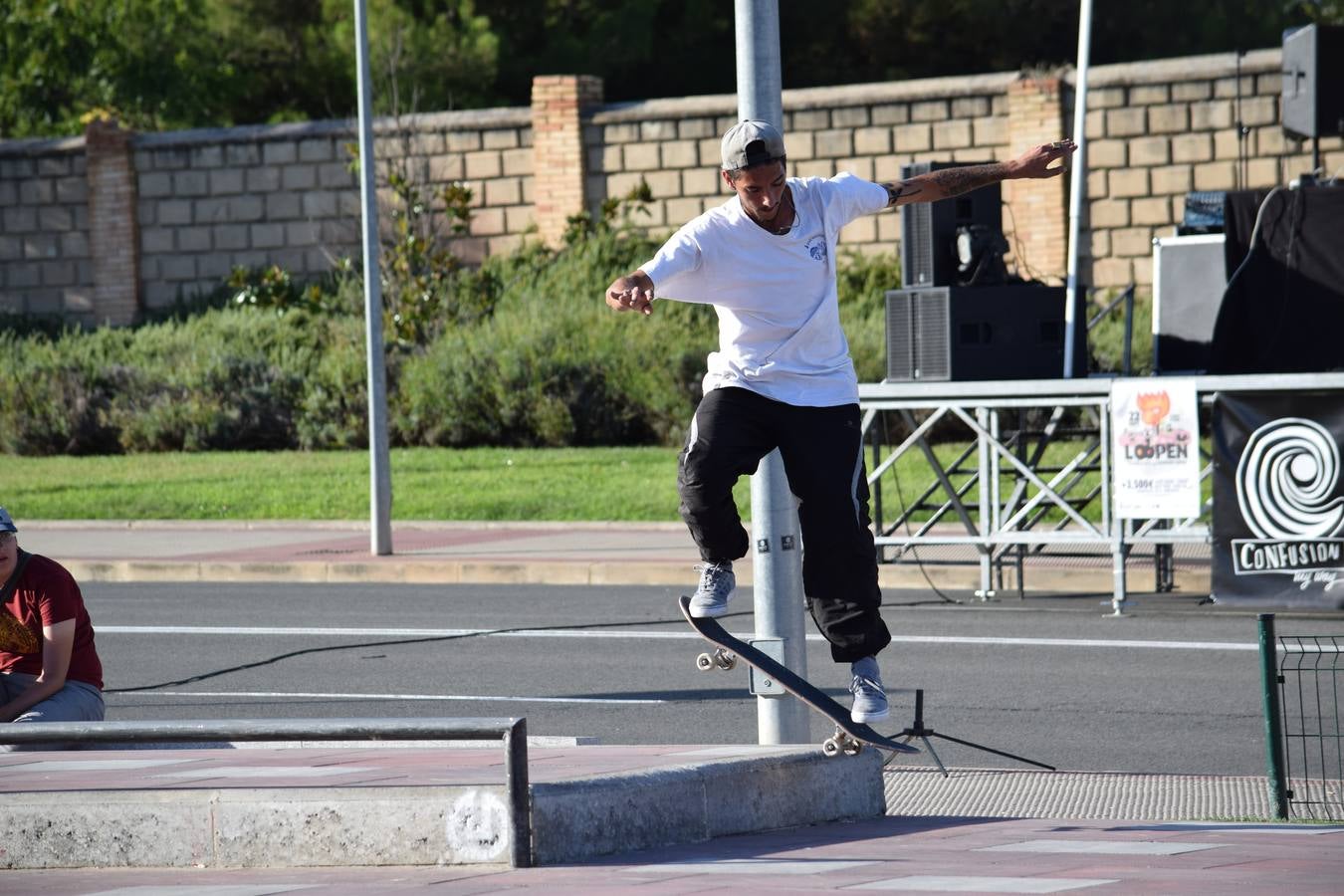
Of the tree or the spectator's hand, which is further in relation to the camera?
the tree

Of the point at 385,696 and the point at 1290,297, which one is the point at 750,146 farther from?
the point at 1290,297

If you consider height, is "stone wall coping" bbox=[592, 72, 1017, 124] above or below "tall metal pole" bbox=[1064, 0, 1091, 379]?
above

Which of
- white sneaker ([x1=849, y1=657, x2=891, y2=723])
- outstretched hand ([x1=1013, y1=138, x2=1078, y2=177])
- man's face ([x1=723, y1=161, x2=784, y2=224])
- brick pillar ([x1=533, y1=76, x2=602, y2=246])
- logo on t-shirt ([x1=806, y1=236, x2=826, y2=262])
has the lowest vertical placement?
white sneaker ([x1=849, y1=657, x2=891, y2=723])

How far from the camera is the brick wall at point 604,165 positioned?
27.3 metres

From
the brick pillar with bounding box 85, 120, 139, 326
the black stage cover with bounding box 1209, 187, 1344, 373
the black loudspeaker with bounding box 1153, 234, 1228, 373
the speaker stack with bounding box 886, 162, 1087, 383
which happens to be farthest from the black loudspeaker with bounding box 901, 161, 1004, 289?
the brick pillar with bounding box 85, 120, 139, 326

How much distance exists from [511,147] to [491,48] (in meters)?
7.10

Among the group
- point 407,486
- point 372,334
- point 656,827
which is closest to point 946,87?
point 407,486

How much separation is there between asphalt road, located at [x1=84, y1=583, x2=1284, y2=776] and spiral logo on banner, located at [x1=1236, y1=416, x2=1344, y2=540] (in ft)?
2.41

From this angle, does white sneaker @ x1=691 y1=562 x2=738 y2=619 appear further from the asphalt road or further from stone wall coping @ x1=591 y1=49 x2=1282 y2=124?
stone wall coping @ x1=591 y1=49 x2=1282 y2=124

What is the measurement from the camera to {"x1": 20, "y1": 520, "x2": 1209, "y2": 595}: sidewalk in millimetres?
15344

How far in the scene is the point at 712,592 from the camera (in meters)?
6.77

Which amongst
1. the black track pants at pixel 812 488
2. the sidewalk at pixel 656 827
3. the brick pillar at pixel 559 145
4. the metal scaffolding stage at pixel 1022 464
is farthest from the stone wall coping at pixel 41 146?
the black track pants at pixel 812 488

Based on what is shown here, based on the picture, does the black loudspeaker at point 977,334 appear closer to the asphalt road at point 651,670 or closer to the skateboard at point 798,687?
the asphalt road at point 651,670

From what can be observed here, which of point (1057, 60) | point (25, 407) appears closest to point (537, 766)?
point (25, 407)
